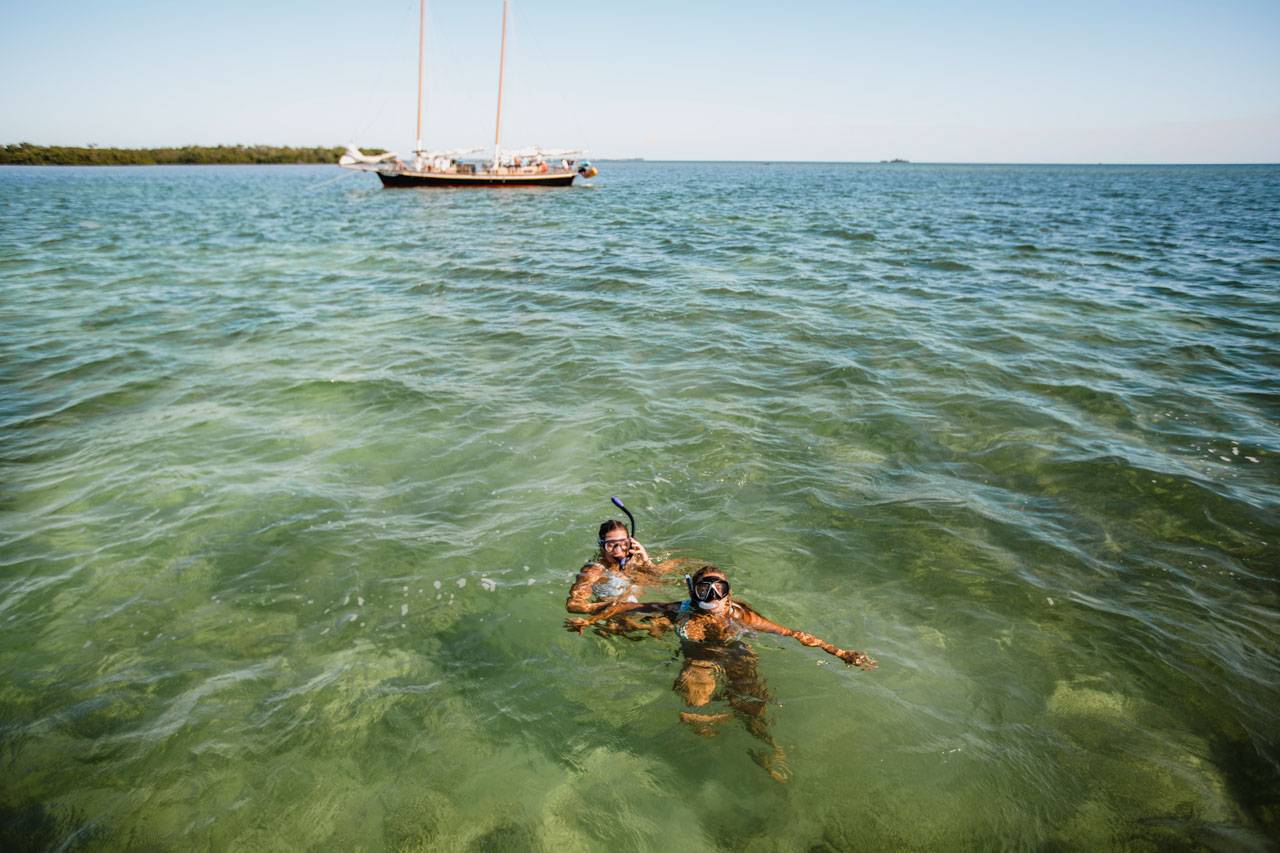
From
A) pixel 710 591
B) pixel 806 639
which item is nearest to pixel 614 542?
pixel 710 591

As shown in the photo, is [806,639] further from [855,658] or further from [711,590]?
[711,590]

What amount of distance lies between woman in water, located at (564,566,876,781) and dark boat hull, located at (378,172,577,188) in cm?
6282

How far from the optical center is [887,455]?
29.2ft

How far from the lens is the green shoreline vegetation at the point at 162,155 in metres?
118

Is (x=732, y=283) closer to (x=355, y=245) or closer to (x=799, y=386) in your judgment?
(x=799, y=386)

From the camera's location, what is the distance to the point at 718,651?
5.25 metres

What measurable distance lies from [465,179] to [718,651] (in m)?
63.3

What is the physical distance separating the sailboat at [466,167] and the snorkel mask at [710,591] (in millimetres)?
62933

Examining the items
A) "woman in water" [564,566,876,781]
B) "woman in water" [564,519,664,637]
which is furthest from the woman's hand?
"woman in water" [564,519,664,637]

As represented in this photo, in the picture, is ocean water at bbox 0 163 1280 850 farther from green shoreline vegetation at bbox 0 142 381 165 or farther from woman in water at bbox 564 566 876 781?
green shoreline vegetation at bbox 0 142 381 165

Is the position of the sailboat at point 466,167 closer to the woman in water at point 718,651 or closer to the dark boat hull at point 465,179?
the dark boat hull at point 465,179

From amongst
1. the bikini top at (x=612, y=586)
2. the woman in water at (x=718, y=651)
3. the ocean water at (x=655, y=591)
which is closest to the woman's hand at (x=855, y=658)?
the woman in water at (x=718, y=651)

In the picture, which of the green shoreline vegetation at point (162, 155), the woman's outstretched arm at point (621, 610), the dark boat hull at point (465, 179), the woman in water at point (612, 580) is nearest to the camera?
the woman's outstretched arm at point (621, 610)

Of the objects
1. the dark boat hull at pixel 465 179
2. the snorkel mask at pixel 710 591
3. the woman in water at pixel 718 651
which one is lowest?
the woman in water at pixel 718 651
